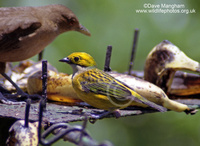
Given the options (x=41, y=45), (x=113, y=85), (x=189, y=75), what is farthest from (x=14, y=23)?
(x=189, y=75)

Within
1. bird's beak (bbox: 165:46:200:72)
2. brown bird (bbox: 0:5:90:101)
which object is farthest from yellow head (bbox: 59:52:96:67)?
bird's beak (bbox: 165:46:200:72)

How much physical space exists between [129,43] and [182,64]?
112 inches

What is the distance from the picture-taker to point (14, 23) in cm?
404

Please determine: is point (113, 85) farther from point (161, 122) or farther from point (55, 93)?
point (161, 122)

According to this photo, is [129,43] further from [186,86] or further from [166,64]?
[166,64]

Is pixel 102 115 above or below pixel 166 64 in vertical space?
below

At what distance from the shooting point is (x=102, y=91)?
128 inches

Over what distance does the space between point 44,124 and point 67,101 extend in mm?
944

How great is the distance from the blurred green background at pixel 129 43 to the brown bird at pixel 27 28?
1.67 m

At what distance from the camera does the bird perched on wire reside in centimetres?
325

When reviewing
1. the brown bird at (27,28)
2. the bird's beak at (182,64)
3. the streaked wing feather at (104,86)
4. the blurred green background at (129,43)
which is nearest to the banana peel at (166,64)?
the bird's beak at (182,64)

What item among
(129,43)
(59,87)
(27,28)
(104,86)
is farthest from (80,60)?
(129,43)

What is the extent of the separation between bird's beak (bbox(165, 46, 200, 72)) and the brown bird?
4.53 ft

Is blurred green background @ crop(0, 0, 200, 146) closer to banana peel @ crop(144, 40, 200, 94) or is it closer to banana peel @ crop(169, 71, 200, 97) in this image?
banana peel @ crop(169, 71, 200, 97)
